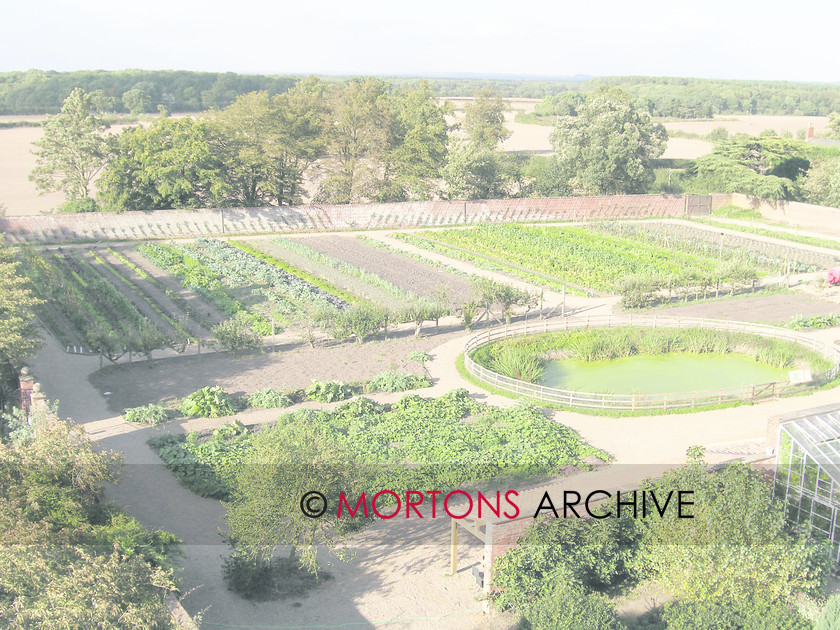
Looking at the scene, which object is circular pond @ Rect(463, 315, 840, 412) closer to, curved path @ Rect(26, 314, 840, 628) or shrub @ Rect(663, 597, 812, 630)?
curved path @ Rect(26, 314, 840, 628)

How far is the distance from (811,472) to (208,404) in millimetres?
13609

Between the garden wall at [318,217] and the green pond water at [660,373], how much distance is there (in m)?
25.1

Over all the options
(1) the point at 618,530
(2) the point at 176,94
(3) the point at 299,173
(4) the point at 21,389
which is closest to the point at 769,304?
(1) the point at 618,530

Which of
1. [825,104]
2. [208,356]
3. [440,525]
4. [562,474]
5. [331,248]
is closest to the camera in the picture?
[440,525]

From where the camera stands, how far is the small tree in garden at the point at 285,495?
524 inches

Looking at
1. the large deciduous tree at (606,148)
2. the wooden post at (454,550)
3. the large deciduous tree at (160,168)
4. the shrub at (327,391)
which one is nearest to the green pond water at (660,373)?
the shrub at (327,391)

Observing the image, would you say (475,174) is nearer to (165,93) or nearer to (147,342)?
(147,342)

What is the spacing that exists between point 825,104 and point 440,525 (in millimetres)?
163440

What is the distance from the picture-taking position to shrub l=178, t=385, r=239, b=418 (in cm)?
2064

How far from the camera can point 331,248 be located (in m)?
42.3

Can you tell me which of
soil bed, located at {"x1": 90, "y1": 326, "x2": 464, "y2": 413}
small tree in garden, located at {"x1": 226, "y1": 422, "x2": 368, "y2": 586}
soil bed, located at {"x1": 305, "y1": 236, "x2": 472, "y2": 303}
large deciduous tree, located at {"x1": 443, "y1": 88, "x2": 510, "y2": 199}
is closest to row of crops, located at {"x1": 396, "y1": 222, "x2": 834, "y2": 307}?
soil bed, located at {"x1": 305, "y1": 236, "x2": 472, "y2": 303}

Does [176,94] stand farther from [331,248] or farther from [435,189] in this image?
[331,248]

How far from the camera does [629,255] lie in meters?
40.1

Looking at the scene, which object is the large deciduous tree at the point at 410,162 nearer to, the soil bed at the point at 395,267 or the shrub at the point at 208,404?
the soil bed at the point at 395,267
